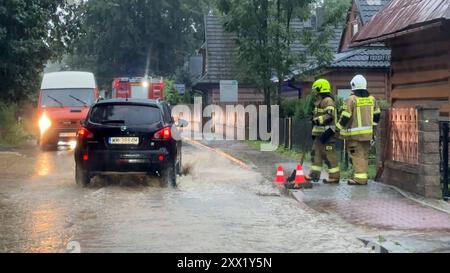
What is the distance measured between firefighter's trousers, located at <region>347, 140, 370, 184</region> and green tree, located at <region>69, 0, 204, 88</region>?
149 ft

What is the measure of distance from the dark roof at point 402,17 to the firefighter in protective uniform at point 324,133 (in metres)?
1.95

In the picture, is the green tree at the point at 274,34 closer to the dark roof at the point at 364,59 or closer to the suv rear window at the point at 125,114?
the dark roof at the point at 364,59

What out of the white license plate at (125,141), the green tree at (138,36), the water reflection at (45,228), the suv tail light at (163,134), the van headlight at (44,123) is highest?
the green tree at (138,36)

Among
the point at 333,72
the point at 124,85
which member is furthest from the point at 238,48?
the point at 124,85

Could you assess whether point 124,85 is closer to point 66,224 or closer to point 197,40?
point 197,40

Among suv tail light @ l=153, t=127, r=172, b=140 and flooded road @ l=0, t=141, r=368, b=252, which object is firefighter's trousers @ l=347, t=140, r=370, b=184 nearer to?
flooded road @ l=0, t=141, r=368, b=252

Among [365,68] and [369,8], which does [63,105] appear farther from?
[369,8]

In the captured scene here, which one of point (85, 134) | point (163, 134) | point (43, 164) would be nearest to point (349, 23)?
point (43, 164)

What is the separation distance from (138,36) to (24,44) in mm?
35289

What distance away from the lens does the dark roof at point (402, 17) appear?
11.5 meters

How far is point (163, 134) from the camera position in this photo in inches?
474

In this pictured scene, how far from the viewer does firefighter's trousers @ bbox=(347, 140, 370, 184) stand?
1166cm

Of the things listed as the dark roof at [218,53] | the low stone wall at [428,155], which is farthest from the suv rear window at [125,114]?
the dark roof at [218,53]

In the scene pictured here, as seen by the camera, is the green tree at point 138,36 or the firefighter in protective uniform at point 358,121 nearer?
the firefighter in protective uniform at point 358,121
